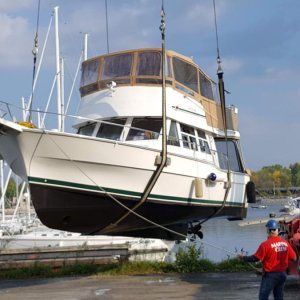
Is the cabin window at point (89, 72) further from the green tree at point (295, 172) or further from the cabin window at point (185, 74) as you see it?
the green tree at point (295, 172)

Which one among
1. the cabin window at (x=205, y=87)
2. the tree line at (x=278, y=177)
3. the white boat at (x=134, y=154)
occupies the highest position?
the tree line at (x=278, y=177)

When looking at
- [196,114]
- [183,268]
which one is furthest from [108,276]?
[196,114]

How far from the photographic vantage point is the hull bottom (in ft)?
38.6

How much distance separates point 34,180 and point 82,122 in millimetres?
2518

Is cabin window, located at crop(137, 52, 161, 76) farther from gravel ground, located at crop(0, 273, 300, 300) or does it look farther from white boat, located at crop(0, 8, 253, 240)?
gravel ground, located at crop(0, 273, 300, 300)

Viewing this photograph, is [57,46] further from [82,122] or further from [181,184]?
[181,184]

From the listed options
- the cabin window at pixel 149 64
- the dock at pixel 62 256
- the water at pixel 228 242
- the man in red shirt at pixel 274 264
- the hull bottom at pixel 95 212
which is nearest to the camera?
the man in red shirt at pixel 274 264

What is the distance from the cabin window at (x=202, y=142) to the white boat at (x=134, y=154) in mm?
34

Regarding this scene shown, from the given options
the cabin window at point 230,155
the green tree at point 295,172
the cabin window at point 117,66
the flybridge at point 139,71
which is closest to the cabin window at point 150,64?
the flybridge at point 139,71

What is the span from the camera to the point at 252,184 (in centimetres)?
1641

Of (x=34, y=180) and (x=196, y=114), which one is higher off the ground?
(x=196, y=114)

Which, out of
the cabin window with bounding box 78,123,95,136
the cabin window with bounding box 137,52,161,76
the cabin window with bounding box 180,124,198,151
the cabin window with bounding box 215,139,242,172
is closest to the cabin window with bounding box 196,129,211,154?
the cabin window with bounding box 180,124,198,151

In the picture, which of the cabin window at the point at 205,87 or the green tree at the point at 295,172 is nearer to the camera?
the cabin window at the point at 205,87

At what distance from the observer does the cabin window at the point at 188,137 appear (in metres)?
13.5
